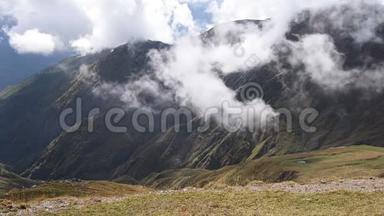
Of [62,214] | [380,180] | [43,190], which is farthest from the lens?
[43,190]

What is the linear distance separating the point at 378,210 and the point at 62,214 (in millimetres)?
23395

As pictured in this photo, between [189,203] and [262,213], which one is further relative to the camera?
[189,203]

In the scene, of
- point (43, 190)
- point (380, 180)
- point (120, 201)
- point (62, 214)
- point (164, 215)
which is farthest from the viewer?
point (43, 190)

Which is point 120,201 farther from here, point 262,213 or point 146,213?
point 262,213

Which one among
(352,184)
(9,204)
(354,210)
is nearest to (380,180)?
(352,184)

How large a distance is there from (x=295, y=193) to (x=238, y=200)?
4.87 m

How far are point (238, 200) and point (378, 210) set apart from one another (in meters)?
11.0

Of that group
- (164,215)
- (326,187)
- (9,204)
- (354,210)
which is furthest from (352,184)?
(9,204)

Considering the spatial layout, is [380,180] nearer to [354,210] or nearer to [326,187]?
[326,187]

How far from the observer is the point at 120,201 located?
46656 millimetres

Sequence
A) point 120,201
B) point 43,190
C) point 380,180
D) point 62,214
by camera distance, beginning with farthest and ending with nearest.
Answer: point 43,190
point 380,180
point 120,201
point 62,214

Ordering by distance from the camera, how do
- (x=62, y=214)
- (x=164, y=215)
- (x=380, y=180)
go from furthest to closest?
1. (x=380, y=180)
2. (x=62, y=214)
3. (x=164, y=215)

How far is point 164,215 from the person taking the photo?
39.3 metres

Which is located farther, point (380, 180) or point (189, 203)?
point (380, 180)
